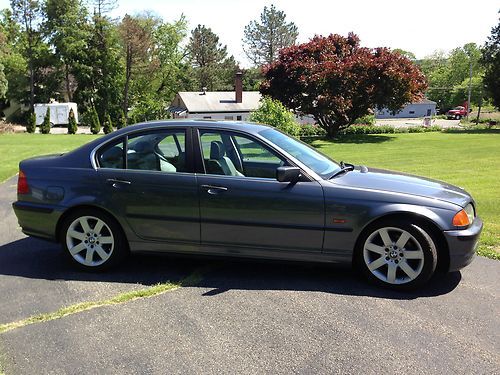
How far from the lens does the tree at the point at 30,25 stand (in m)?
52.2

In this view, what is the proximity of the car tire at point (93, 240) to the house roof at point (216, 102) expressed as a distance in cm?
4818

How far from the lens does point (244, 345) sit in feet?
10.9

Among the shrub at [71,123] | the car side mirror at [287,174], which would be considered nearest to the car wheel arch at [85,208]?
the car side mirror at [287,174]

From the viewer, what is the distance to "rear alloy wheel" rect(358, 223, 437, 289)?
410cm

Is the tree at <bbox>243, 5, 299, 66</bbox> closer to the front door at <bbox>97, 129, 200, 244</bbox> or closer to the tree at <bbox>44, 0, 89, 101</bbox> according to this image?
the tree at <bbox>44, 0, 89, 101</bbox>

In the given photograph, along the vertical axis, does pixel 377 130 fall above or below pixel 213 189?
below

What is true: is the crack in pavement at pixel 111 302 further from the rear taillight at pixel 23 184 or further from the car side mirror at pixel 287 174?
the rear taillight at pixel 23 184

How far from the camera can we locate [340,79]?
30234mm

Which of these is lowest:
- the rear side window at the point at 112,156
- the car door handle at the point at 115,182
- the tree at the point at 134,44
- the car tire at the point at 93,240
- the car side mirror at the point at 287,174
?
the car tire at the point at 93,240

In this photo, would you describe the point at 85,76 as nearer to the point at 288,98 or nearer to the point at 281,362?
the point at 288,98

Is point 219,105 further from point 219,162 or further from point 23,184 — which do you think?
point 219,162

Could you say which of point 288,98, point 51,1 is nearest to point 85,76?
point 51,1

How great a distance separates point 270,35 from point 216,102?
26845 mm

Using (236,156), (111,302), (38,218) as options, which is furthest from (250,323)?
(38,218)
